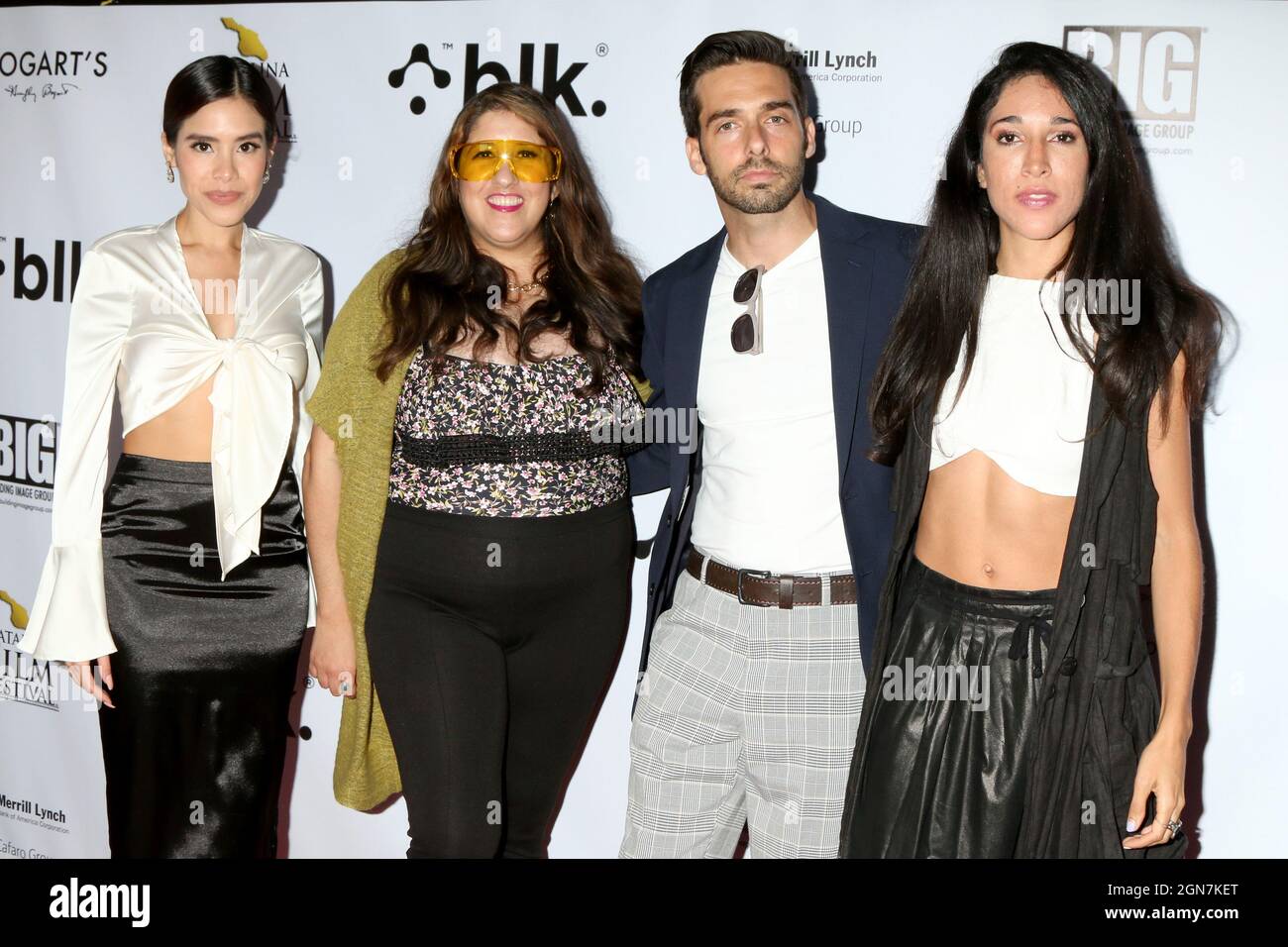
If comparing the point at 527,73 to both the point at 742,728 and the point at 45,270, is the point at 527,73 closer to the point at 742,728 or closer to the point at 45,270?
the point at 45,270

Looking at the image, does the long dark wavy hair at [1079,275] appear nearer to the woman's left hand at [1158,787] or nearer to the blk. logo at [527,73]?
the woman's left hand at [1158,787]

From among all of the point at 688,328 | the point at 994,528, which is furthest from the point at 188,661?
the point at 994,528

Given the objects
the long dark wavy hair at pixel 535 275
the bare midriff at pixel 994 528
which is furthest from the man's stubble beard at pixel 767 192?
the bare midriff at pixel 994 528

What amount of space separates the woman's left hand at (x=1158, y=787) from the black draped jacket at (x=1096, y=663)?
19 millimetres

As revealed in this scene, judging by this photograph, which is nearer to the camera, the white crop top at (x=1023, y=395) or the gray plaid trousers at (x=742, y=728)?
the white crop top at (x=1023, y=395)

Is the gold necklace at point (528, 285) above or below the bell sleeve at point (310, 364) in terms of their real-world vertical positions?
above

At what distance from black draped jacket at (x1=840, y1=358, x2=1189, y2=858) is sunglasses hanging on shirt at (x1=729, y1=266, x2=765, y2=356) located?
0.78 metres

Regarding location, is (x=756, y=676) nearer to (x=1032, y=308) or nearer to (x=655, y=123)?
(x=1032, y=308)

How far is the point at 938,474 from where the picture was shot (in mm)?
2713

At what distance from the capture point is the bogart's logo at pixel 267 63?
379cm

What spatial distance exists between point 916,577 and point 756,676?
46 cm

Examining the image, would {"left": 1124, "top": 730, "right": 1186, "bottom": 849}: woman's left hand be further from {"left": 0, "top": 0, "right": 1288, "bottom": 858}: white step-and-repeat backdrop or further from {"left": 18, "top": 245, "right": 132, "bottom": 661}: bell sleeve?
{"left": 18, "top": 245, "right": 132, "bottom": 661}: bell sleeve

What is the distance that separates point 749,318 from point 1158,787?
1365 mm

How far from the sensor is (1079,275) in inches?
102
